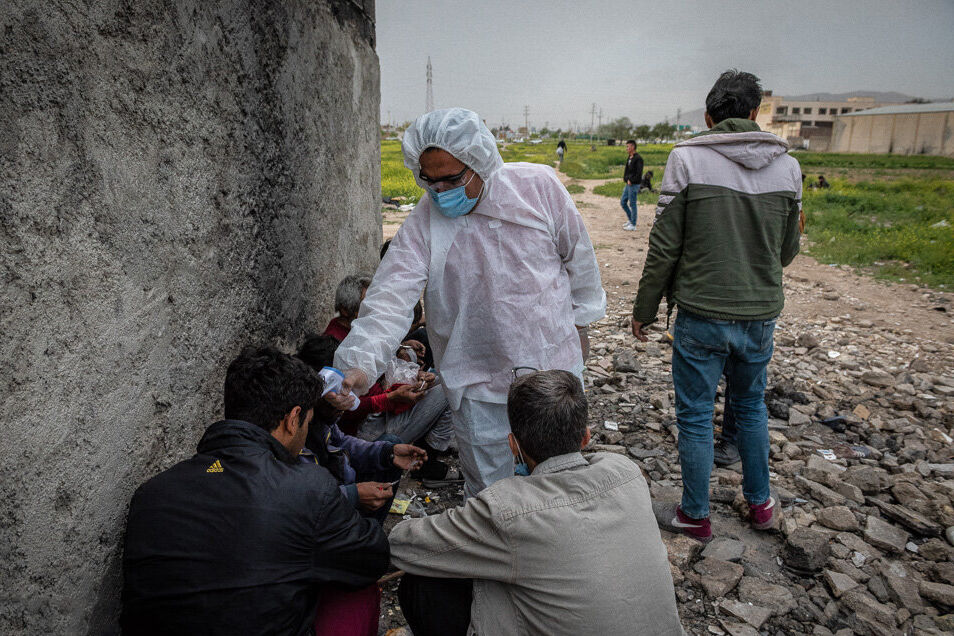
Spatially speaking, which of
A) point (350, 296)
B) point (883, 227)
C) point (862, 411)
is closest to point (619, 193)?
point (883, 227)

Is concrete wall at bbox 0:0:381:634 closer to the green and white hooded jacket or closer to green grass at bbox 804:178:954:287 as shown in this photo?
the green and white hooded jacket

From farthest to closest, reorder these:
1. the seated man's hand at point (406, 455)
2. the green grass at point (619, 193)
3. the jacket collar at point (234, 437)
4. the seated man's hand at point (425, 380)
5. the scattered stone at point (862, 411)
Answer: the green grass at point (619, 193) < the scattered stone at point (862, 411) < the seated man's hand at point (425, 380) < the seated man's hand at point (406, 455) < the jacket collar at point (234, 437)

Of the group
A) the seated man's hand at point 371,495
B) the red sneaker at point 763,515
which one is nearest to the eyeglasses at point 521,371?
the seated man's hand at point 371,495

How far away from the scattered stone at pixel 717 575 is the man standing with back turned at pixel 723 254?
264mm

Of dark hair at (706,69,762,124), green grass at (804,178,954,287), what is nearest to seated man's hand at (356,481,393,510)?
dark hair at (706,69,762,124)

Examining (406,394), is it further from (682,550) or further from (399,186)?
(399,186)

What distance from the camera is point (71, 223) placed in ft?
4.82

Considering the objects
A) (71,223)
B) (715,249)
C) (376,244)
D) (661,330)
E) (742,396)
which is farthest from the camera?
(661,330)

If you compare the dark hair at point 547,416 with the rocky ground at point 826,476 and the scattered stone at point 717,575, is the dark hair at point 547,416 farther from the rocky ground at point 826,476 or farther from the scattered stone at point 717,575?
the scattered stone at point 717,575

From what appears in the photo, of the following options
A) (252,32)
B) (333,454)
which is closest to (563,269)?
(333,454)

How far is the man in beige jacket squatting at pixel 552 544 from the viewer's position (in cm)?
143

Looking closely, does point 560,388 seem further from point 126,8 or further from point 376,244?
point 376,244

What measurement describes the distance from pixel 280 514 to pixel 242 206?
4.26 feet

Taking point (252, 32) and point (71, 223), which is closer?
point (71, 223)
